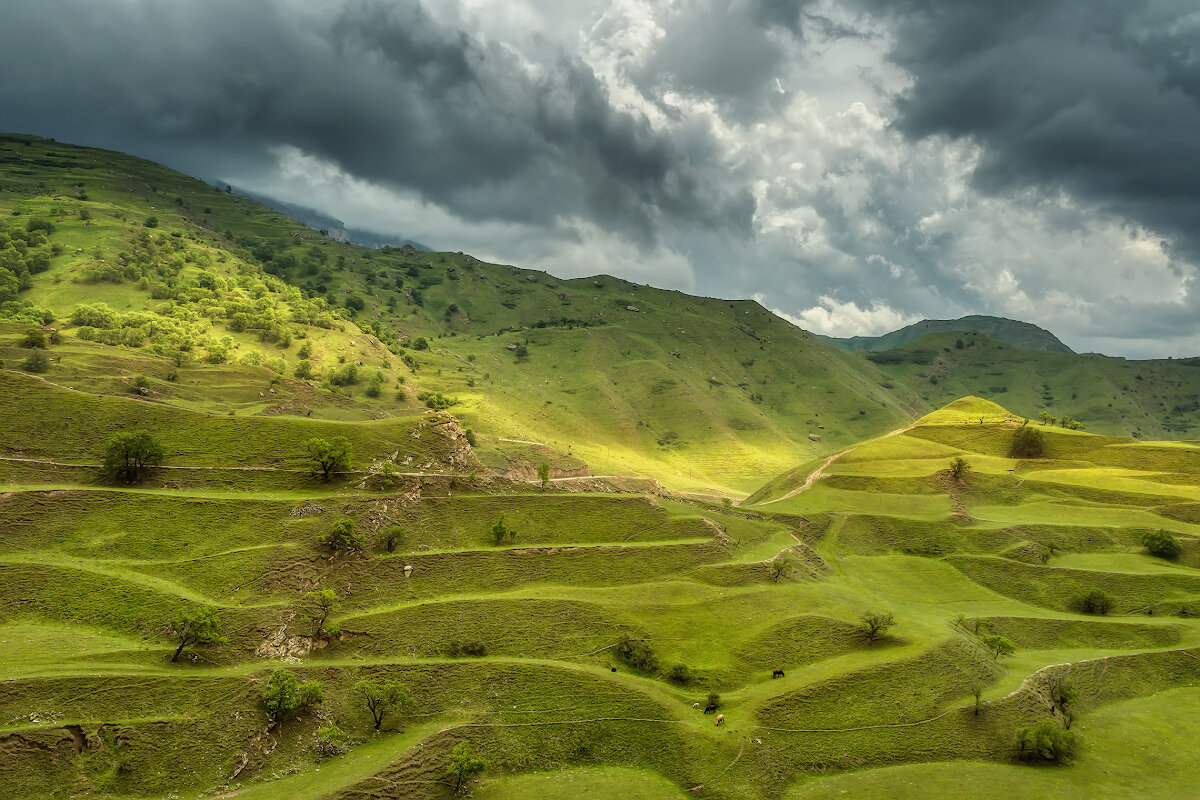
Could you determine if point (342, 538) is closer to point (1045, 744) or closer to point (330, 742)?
point (330, 742)

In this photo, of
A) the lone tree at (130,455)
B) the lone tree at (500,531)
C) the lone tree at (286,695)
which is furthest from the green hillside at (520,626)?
the lone tree at (130,455)

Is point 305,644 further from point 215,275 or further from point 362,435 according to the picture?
point 215,275

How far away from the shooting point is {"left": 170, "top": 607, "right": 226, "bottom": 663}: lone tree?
47500 millimetres

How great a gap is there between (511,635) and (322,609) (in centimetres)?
1778

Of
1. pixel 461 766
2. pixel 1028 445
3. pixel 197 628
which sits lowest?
pixel 461 766

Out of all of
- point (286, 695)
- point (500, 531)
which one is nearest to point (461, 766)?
point (286, 695)

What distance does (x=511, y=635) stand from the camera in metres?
57.2

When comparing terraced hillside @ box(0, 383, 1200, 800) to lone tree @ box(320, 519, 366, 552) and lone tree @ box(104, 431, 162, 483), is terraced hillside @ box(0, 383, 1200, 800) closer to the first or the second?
lone tree @ box(320, 519, 366, 552)

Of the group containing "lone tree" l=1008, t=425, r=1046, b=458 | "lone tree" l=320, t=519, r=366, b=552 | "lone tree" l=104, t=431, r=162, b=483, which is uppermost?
"lone tree" l=1008, t=425, r=1046, b=458

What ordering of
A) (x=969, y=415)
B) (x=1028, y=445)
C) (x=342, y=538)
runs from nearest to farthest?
(x=342, y=538), (x=1028, y=445), (x=969, y=415)

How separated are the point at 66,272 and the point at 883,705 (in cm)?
21510

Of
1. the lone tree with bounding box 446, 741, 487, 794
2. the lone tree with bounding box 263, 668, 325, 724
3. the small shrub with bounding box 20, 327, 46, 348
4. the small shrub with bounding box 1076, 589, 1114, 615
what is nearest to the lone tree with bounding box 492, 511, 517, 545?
the lone tree with bounding box 263, 668, 325, 724

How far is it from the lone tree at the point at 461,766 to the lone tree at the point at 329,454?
40245 millimetres

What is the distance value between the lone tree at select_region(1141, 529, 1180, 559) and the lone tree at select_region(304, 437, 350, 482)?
11240 cm
